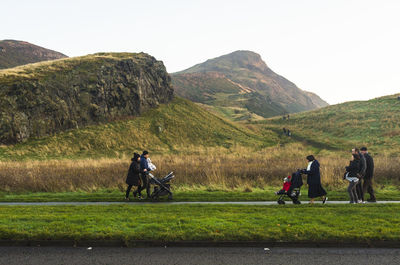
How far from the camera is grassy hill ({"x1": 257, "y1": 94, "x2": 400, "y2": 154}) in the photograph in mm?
47828

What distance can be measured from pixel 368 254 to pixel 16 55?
7806 inches

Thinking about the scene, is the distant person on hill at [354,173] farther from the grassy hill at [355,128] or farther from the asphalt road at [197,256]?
the grassy hill at [355,128]

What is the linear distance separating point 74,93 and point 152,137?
14830 millimetres

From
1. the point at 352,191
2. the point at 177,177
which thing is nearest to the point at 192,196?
the point at 177,177

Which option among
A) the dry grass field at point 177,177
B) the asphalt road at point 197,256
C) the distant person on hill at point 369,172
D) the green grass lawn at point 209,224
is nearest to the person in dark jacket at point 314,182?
the green grass lawn at point 209,224

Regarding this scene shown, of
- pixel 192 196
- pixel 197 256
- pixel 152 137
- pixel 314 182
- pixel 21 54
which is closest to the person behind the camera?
pixel 197 256

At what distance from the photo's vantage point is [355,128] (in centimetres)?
6150

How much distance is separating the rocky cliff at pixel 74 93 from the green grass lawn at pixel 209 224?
113ft

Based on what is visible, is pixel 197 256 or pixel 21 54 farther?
pixel 21 54

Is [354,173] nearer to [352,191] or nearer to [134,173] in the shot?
[352,191]

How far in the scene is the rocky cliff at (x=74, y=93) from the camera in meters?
40.9

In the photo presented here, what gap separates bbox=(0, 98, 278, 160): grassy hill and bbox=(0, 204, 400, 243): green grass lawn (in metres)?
29.0

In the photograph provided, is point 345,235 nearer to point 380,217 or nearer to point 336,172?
point 380,217

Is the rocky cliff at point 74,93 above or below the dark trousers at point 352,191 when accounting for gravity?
above
